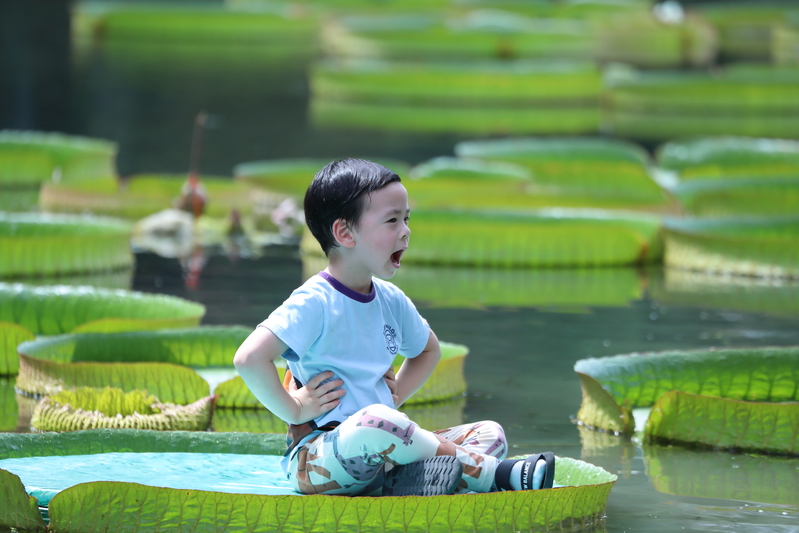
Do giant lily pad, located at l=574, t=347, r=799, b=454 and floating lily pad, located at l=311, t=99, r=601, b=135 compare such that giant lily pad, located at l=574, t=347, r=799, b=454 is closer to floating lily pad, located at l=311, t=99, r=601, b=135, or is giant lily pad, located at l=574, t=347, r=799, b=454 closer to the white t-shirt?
the white t-shirt

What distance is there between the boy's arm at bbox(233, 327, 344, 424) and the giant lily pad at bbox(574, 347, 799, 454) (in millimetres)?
1216

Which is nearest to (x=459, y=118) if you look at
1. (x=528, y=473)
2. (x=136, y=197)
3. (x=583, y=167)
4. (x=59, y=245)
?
(x=583, y=167)

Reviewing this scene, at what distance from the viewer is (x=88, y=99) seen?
592 inches

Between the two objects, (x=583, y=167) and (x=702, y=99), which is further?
(x=702, y=99)

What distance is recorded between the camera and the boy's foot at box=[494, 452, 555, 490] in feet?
8.90

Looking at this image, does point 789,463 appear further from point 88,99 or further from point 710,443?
point 88,99

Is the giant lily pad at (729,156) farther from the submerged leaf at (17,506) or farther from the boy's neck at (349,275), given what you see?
the submerged leaf at (17,506)

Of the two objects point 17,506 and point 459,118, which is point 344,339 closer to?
point 17,506

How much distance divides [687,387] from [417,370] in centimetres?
132

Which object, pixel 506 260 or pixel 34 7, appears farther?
pixel 34 7

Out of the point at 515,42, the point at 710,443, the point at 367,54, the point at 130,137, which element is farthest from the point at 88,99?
the point at 710,443

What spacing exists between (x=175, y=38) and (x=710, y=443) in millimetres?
20287

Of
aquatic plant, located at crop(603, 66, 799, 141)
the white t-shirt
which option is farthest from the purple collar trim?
aquatic plant, located at crop(603, 66, 799, 141)

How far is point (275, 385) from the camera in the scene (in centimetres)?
259
